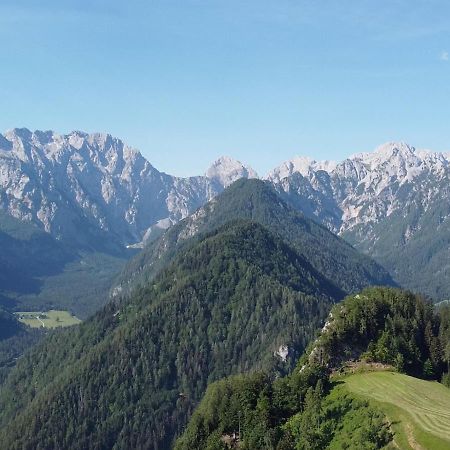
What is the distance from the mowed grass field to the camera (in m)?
114

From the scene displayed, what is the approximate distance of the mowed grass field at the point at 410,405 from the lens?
4481 inches

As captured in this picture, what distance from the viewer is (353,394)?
14012 cm

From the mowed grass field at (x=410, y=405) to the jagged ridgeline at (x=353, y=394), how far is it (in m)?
0.19

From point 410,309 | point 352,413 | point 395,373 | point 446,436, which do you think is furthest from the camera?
point 410,309

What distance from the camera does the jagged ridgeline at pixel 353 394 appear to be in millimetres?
123750

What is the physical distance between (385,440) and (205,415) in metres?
53.4

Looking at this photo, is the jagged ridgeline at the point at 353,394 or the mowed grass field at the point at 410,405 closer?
the mowed grass field at the point at 410,405

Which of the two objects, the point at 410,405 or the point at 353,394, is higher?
the point at 353,394

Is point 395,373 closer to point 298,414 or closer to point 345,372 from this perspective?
point 345,372

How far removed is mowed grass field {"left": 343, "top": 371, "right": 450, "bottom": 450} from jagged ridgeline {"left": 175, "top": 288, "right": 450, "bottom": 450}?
0.61 ft

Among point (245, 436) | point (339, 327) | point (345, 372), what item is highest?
point (339, 327)

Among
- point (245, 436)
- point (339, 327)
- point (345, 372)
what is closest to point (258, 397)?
point (245, 436)

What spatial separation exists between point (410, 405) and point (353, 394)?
14919mm

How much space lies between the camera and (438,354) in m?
176
